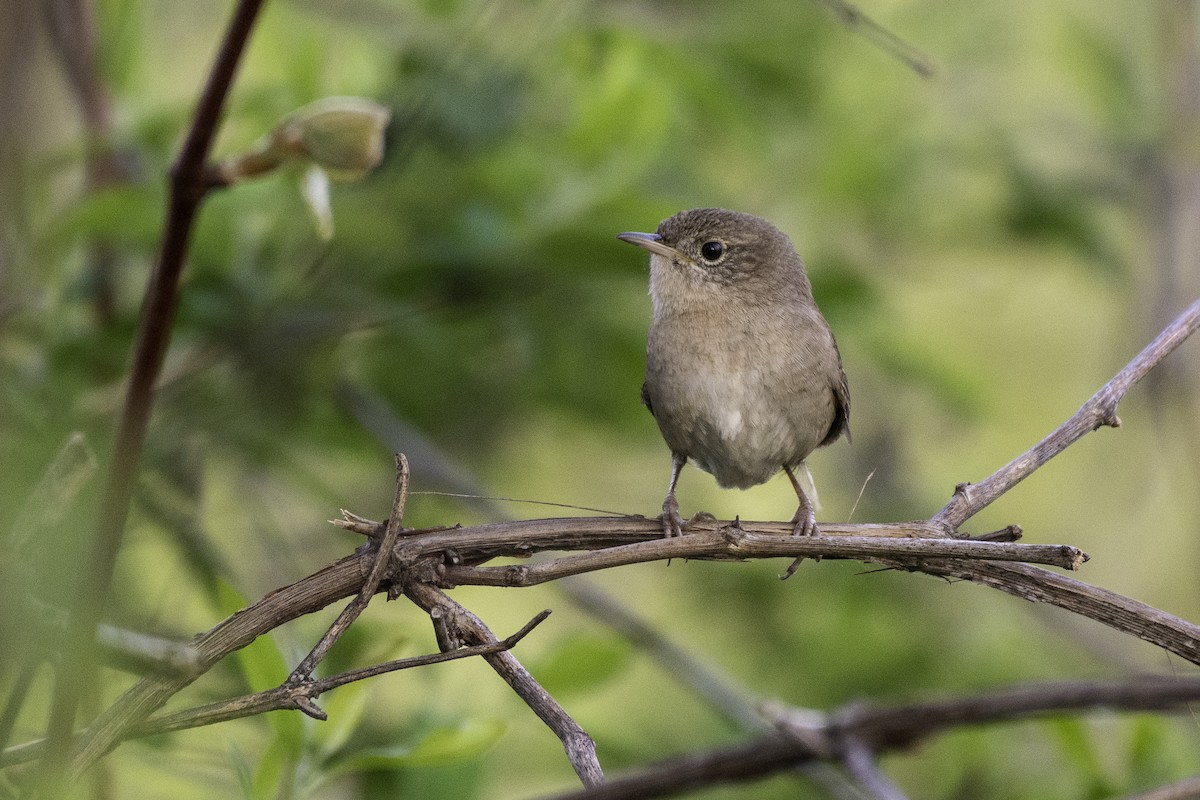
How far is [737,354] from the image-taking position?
11.2 ft

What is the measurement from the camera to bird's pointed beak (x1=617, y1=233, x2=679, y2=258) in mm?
3135

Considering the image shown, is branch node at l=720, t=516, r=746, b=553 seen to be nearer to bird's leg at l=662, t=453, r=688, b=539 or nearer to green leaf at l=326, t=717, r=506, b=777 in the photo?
bird's leg at l=662, t=453, r=688, b=539

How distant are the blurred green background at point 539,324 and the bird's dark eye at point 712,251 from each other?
247 millimetres

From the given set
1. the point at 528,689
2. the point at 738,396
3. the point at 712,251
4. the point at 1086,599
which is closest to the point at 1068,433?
the point at 1086,599

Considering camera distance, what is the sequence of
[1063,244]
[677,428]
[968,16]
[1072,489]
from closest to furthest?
[677,428] < [1063,244] < [968,16] < [1072,489]

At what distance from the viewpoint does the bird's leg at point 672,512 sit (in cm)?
184

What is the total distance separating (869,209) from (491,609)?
3.02 metres

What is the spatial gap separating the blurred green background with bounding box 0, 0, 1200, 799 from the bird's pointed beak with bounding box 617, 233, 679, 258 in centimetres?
4

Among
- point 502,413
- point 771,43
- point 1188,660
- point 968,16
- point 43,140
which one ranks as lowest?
point 1188,660

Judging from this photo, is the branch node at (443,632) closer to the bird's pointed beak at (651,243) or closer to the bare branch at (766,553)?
the bare branch at (766,553)

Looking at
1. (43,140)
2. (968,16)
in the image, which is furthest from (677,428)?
(968,16)

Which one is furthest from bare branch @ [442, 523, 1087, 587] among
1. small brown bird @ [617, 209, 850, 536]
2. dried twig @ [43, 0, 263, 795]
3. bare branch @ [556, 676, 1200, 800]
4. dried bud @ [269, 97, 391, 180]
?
small brown bird @ [617, 209, 850, 536]

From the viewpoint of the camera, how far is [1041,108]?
556cm

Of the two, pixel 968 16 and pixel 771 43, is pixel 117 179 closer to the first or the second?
pixel 771 43
